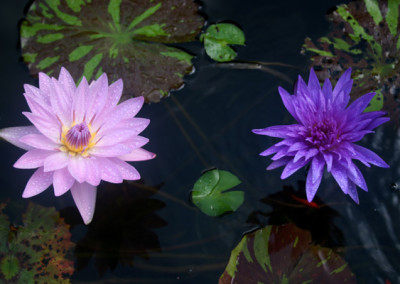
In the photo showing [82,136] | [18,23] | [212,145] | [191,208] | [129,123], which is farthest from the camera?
[18,23]

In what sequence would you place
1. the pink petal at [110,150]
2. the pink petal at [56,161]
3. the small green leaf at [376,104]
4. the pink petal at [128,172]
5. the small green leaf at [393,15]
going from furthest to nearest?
the small green leaf at [393,15] → the small green leaf at [376,104] → the pink petal at [128,172] → the pink petal at [110,150] → the pink petal at [56,161]

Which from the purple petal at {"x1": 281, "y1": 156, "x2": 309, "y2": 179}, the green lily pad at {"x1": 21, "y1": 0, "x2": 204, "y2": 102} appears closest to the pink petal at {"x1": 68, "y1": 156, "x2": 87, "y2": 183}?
the green lily pad at {"x1": 21, "y1": 0, "x2": 204, "y2": 102}

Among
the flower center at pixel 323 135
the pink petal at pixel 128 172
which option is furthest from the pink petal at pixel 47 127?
the flower center at pixel 323 135

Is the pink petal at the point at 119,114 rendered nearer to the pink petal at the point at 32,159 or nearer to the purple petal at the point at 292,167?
the pink petal at the point at 32,159

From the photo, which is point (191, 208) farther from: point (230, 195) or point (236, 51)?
point (236, 51)

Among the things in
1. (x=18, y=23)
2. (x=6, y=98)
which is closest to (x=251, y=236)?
(x=6, y=98)

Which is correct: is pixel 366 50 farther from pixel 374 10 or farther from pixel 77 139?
pixel 77 139

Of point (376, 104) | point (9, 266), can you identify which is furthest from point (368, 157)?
point (9, 266)
